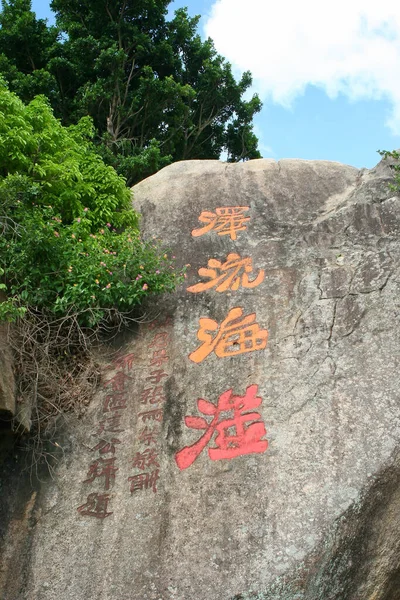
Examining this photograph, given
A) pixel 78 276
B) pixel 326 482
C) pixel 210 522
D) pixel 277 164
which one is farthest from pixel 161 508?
pixel 277 164

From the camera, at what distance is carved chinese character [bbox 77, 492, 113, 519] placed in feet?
14.4

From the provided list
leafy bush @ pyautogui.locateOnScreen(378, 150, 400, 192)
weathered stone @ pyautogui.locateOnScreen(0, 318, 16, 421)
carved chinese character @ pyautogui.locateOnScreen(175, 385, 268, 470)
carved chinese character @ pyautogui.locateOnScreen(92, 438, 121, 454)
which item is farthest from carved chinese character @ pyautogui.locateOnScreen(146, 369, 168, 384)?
leafy bush @ pyautogui.locateOnScreen(378, 150, 400, 192)

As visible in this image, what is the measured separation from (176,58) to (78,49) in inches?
68.1

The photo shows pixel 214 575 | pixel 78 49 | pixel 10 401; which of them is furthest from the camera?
Result: pixel 78 49

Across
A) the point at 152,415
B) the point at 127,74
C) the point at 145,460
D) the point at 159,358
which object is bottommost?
the point at 145,460

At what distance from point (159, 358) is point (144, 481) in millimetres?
1141

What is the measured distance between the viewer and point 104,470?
4.62m

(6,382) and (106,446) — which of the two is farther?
(106,446)

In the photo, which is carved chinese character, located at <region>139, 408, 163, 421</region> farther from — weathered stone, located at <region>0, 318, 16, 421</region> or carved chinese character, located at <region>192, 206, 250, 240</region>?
carved chinese character, located at <region>192, 206, 250, 240</region>

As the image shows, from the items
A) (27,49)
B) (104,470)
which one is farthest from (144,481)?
(27,49)

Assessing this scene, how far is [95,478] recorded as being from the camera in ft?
15.0

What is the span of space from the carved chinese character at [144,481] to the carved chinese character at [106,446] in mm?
325

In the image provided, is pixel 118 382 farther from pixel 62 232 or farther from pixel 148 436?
pixel 62 232

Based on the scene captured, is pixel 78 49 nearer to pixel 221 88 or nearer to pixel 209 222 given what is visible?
pixel 221 88
